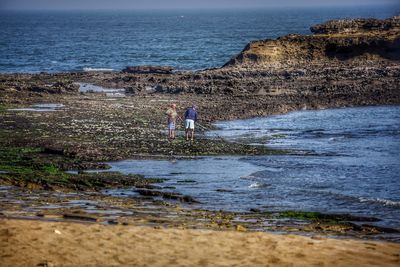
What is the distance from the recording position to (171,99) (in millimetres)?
37562

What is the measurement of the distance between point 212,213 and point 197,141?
10.2m

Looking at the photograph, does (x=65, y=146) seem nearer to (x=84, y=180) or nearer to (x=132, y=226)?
(x=84, y=180)

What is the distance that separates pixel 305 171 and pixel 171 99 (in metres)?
16.4

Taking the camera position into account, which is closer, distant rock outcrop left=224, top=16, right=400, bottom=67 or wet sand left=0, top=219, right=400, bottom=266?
wet sand left=0, top=219, right=400, bottom=266

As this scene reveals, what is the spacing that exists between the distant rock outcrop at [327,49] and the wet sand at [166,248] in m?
31.3

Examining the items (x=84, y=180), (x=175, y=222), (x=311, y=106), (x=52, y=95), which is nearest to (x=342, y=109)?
(x=311, y=106)

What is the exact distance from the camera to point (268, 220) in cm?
1609

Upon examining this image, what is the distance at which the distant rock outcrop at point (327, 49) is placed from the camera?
4422 centimetres

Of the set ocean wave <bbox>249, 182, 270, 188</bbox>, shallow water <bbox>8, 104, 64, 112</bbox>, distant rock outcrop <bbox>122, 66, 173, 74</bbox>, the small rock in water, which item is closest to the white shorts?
ocean wave <bbox>249, 182, 270, 188</bbox>

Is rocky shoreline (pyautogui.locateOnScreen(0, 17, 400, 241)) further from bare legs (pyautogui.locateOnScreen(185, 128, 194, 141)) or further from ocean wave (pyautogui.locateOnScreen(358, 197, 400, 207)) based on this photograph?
ocean wave (pyautogui.locateOnScreen(358, 197, 400, 207))

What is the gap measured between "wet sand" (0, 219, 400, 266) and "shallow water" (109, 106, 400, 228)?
11.4 feet

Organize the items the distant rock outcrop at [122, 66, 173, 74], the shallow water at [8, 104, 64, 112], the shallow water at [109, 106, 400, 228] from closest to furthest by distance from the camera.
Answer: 1. the shallow water at [109, 106, 400, 228]
2. the shallow water at [8, 104, 64, 112]
3. the distant rock outcrop at [122, 66, 173, 74]

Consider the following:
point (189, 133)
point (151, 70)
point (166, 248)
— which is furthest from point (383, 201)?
point (151, 70)

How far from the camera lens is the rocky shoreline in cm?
2267
